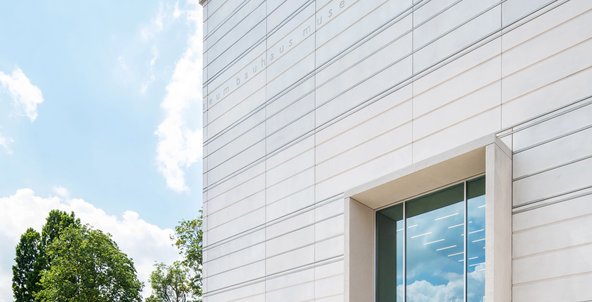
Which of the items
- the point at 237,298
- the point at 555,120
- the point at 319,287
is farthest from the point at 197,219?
the point at 555,120

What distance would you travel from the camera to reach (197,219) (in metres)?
35.5

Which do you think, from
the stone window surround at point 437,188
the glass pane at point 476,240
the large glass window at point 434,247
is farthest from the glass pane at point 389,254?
the glass pane at point 476,240

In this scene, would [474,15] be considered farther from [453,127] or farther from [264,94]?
[264,94]

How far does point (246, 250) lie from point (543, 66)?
26.8 feet

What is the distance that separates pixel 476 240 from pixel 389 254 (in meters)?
1.96

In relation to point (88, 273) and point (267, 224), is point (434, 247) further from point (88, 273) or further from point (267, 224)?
point (88, 273)

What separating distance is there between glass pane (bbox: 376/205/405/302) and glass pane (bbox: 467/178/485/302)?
4.92 ft

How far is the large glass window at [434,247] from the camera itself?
31.0 ft

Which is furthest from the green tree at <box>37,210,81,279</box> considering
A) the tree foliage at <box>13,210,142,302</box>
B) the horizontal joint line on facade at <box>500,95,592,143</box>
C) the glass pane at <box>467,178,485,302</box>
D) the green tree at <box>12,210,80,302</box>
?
the horizontal joint line on facade at <box>500,95,592,143</box>

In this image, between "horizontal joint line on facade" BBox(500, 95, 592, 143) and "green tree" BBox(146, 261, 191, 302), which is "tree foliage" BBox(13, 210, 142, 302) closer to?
"green tree" BBox(146, 261, 191, 302)

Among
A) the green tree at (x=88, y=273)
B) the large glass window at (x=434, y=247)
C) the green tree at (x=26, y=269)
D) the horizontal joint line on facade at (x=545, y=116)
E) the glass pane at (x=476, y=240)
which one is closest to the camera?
the horizontal joint line on facade at (x=545, y=116)

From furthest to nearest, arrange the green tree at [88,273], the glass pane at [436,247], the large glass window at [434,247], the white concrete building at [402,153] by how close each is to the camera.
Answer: the green tree at [88,273] → the glass pane at [436,247] → the large glass window at [434,247] → the white concrete building at [402,153]

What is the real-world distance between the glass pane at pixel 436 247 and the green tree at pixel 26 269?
33332 mm

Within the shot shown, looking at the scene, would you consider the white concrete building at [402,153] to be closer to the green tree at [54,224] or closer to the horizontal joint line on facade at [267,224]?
the horizontal joint line on facade at [267,224]
